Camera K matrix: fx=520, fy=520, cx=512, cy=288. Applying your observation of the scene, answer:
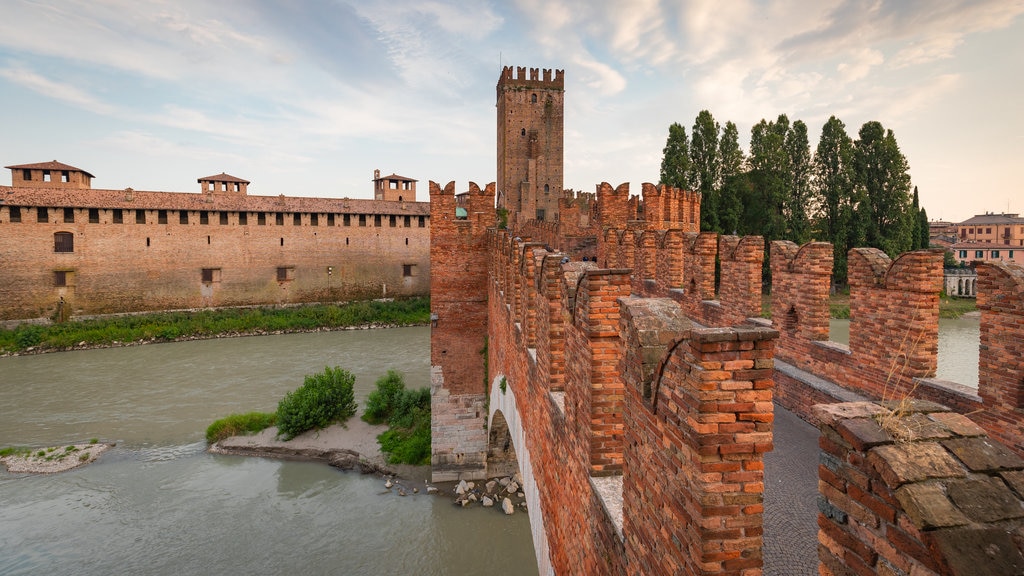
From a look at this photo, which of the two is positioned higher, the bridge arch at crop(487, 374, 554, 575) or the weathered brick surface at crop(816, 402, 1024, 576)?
the weathered brick surface at crop(816, 402, 1024, 576)

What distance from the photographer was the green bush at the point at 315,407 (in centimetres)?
1486

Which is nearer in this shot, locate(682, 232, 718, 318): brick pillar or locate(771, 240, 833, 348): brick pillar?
locate(771, 240, 833, 348): brick pillar

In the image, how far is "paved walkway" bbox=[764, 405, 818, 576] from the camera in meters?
3.19

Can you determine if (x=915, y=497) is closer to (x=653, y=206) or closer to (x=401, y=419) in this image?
(x=653, y=206)

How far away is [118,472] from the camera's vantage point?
13.8 metres

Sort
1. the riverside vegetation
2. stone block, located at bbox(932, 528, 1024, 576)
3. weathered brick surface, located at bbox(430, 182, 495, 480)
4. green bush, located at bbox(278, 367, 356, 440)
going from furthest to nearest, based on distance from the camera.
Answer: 1. green bush, located at bbox(278, 367, 356, 440)
2. the riverside vegetation
3. weathered brick surface, located at bbox(430, 182, 495, 480)
4. stone block, located at bbox(932, 528, 1024, 576)

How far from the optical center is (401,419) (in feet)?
48.5

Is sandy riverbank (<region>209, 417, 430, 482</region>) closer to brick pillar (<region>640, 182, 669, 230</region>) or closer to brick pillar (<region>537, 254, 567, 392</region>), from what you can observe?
brick pillar (<region>640, 182, 669, 230</region>)

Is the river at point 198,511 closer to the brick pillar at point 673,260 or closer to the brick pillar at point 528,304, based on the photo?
the brick pillar at point 673,260

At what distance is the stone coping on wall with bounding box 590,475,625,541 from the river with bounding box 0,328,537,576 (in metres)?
8.01

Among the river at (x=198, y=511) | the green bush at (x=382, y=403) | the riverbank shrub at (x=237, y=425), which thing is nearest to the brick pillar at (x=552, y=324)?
the river at (x=198, y=511)

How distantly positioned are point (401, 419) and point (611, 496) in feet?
41.8

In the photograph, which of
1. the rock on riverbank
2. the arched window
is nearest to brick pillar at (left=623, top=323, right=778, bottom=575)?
the rock on riverbank

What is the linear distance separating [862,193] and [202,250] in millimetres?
38409
